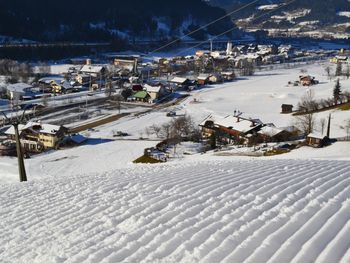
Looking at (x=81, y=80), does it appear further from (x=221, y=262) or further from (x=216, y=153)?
(x=221, y=262)

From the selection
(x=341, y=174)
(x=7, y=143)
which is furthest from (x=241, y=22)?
(x=341, y=174)

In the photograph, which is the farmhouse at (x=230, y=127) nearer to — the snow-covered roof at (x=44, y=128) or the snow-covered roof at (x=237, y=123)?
the snow-covered roof at (x=237, y=123)

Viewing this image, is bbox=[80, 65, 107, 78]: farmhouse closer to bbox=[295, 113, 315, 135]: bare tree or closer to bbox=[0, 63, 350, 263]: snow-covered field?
bbox=[295, 113, 315, 135]: bare tree

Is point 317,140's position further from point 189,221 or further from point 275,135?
point 189,221

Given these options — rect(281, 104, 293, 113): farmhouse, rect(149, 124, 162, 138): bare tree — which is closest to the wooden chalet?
rect(149, 124, 162, 138): bare tree

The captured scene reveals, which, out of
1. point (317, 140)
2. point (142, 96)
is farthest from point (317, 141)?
point (142, 96)
